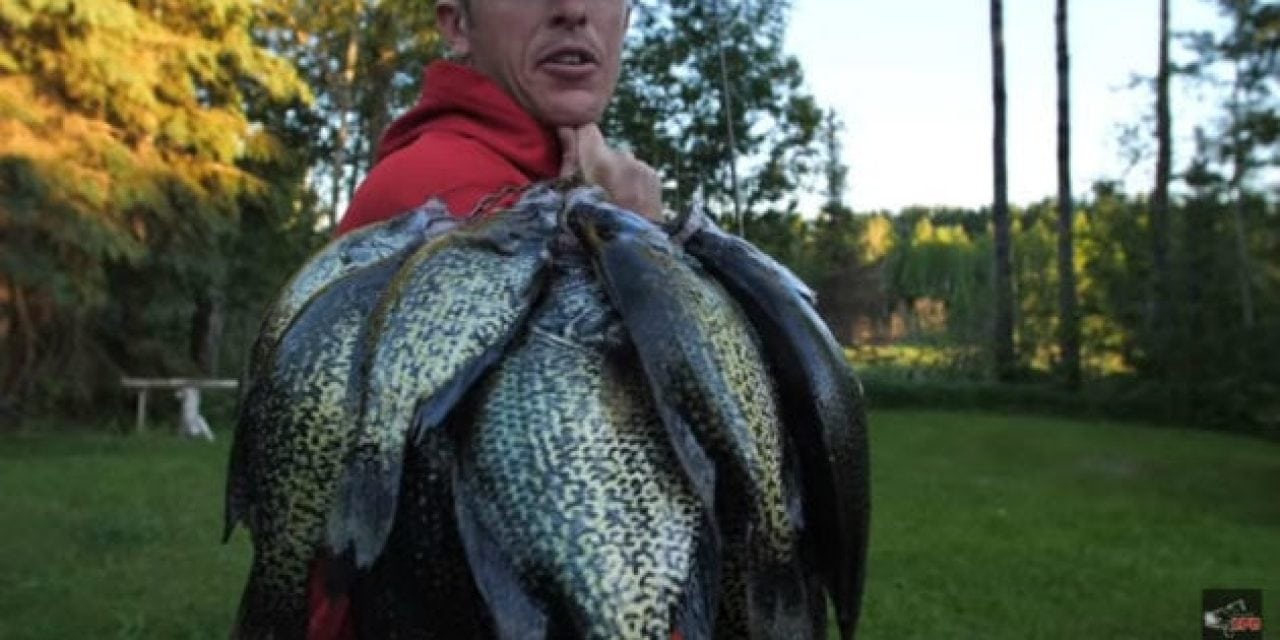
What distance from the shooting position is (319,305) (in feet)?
3.35

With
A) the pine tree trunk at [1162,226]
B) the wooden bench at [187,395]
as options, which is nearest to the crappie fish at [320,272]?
the wooden bench at [187,395]

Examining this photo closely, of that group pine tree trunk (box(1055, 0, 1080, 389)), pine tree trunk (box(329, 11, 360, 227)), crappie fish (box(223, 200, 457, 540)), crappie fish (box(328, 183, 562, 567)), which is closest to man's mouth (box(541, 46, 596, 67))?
crappie fish (box(223, 200, 457, 540))

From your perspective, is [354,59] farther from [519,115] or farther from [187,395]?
[519,115]

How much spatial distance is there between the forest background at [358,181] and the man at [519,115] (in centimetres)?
555

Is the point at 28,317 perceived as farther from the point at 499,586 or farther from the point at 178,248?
the point at 499,586

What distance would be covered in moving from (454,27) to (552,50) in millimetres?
173

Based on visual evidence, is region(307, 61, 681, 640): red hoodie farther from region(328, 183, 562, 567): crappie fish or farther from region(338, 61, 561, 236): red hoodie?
region(328, 183, 562, 567): crappie fish

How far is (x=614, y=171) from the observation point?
138 cm

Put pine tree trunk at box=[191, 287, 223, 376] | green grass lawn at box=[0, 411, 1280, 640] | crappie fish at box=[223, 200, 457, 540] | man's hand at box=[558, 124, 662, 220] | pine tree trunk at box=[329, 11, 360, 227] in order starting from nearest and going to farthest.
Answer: crappie fish at box=[223, 200, 457, 540] < man's hand at box=[558, 124, 662, 220] < green grass lawn at box=[0, 411, 1280, 640] < pine tree trunk at box=[191, 287, 223, 376] < pine tree trunk at box=[329, 11, 360, 227]

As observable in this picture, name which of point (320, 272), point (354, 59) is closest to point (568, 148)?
point (320, 272)

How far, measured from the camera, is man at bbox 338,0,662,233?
1.37 m

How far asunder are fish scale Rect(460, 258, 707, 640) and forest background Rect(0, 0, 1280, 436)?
19.9 feet

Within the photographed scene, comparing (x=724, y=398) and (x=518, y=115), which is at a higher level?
(x=518, y=115)

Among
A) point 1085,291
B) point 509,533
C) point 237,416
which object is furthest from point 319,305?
point 1085,291
